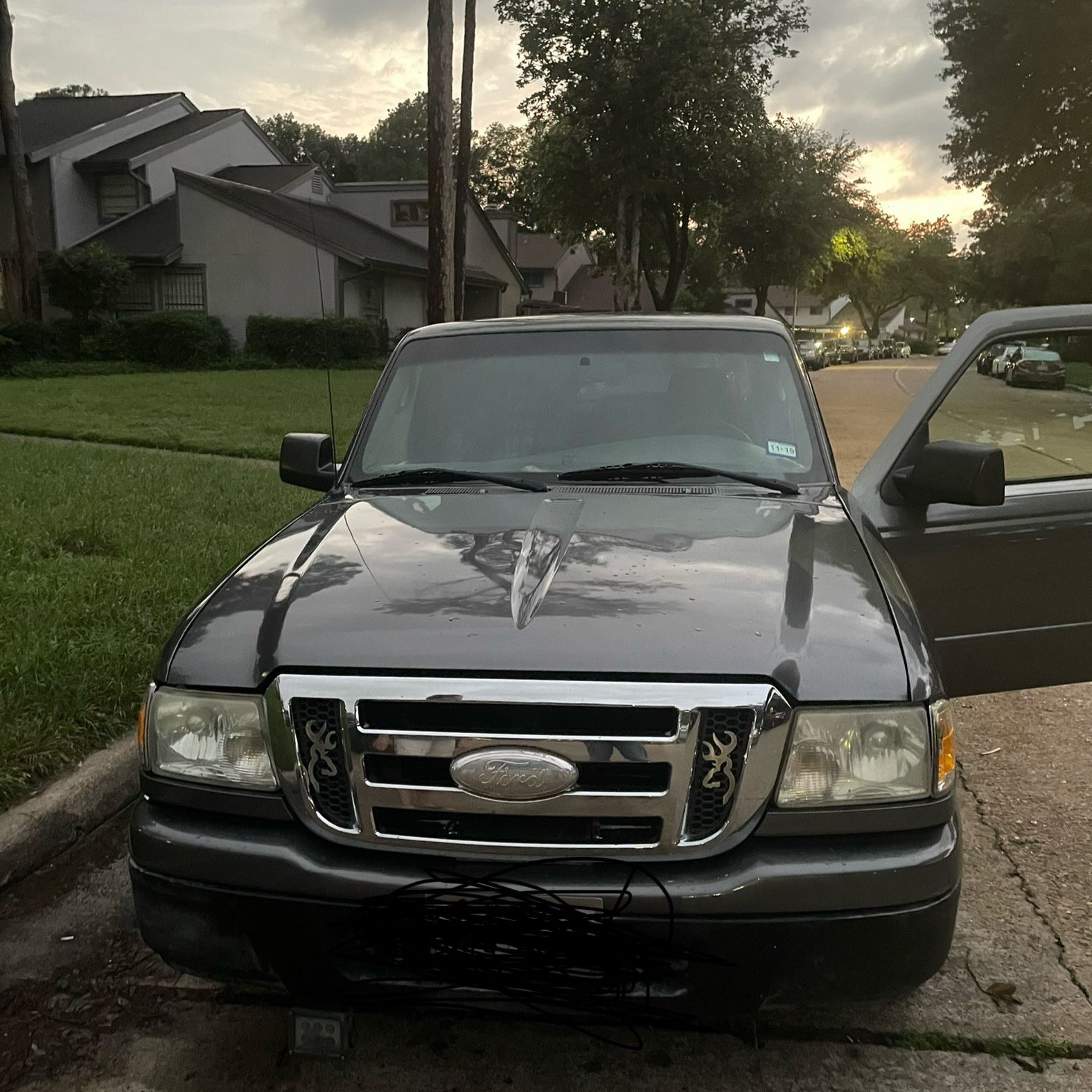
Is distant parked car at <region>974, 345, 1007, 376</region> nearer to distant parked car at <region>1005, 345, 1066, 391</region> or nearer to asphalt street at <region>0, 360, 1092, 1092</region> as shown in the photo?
distant parked car at <region>1005, 345, 1066, 391</region>

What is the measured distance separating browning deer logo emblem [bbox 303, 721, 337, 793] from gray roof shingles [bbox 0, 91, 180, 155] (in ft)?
120

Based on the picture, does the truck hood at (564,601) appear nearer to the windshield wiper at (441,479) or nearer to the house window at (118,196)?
the windshield wiper at (441,479)

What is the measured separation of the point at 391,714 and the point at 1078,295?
5001 centimetres

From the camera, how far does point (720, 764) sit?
85.1 inches

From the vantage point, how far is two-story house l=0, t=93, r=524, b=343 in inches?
1273

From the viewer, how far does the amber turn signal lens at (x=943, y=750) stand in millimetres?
2293

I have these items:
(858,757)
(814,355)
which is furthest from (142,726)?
(814,355)

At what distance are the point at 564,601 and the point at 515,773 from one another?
42 centimetres

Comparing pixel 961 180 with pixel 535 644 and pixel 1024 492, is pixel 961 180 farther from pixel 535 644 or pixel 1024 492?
pixel 535 644

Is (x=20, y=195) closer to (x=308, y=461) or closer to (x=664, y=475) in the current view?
(x=308, y=461)

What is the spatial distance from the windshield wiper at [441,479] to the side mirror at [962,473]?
117cm

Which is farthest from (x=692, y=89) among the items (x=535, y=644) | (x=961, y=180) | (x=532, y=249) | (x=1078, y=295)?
(x=535, y=644)

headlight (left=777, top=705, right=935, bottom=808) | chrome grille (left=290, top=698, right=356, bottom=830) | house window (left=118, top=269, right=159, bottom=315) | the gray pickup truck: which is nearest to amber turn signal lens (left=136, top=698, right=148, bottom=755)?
the gray pickup truck

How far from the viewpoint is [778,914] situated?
2.14 metres
